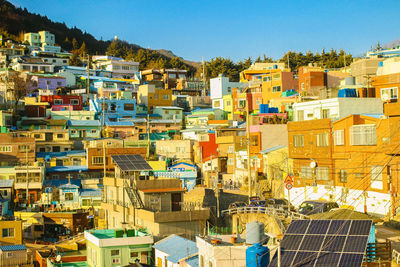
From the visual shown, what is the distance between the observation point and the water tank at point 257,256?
15.1 metres

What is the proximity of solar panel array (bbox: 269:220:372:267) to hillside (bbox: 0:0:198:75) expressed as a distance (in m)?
93.5

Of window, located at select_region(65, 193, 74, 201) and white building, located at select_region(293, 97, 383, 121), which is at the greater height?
white building, located at select_region(293, 97, 383, 121)

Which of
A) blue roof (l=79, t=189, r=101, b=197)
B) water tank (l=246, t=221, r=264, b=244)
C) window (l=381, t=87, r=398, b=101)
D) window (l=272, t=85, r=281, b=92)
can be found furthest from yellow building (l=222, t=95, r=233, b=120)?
water tank (l=246, t=221, r=264, b=244)

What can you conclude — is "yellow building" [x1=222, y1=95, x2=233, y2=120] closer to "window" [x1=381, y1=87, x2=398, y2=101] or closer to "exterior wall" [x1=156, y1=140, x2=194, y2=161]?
"exterior wall" [x1=156, y1=140, x2=194, y2=161]

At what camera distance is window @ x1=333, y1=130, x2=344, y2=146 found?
32.6 metres

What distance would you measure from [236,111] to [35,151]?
80.4 ft

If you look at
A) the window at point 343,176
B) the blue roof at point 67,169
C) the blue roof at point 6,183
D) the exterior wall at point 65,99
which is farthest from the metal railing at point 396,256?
the exterior wall at point 65,99

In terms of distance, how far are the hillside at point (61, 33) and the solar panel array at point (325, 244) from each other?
9355 centimetres

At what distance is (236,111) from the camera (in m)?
67.7

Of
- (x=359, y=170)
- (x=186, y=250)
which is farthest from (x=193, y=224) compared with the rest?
(x=359, y=170)

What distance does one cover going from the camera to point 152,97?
247 feet

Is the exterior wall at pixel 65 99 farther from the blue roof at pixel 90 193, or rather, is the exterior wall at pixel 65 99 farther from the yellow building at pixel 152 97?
the blue roof at pixel 90 193

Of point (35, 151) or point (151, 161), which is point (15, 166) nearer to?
point (35, 151)

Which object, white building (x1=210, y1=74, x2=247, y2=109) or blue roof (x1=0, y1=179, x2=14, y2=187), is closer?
blue roof (x1=0, y1=179, x2=14, y2=187)
